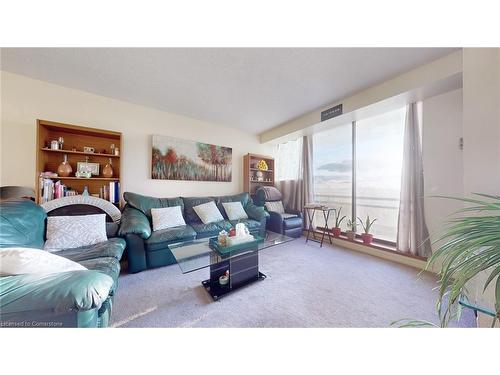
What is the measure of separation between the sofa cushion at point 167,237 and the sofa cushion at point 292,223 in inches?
65.0

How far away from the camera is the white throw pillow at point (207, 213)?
267 centimetres

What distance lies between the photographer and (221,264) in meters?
1.63

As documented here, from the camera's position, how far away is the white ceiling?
1.58 meters

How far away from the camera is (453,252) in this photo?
52 cm

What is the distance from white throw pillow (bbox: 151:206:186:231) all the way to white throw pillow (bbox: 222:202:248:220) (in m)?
0.82

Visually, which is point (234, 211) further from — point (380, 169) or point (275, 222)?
point (380, 169)

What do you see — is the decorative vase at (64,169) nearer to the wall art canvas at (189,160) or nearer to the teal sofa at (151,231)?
the teal sofa at (151,231)

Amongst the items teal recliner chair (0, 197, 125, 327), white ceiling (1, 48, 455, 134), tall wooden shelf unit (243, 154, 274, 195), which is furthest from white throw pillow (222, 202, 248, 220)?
teal recliner chair (0, 197, 125, 327)

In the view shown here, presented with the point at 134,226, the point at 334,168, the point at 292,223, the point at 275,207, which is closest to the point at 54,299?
the point at 134,226

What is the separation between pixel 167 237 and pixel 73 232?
849 mm
